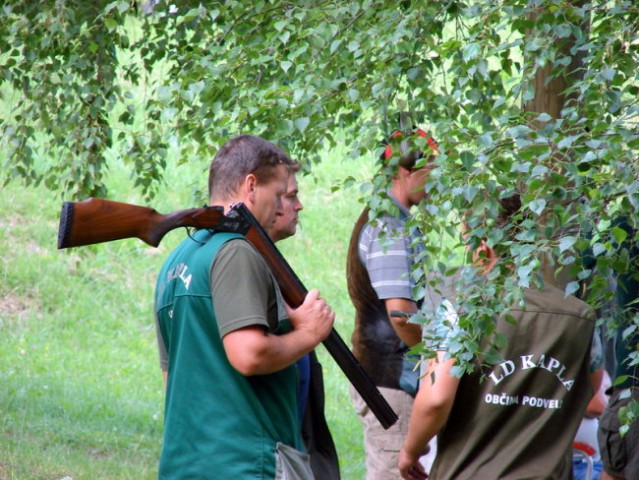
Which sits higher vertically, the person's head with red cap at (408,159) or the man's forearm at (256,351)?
the person's head with red cap at (408,159)

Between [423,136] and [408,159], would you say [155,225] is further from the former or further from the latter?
[408,159]

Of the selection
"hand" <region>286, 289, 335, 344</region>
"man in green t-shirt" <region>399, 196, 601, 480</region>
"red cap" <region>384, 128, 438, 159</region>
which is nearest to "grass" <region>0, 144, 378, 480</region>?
"red cap" <region>384, 128, 438, 159</region>

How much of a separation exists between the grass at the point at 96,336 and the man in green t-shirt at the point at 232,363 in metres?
2.56

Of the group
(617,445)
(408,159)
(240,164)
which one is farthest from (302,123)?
(617,445)

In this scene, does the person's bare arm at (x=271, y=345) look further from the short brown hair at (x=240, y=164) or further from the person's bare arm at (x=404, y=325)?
the person's bare arm at (x=404, y=325)

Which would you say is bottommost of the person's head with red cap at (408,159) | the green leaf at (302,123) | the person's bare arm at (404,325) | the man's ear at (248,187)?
the person's bare arm at (404,325)

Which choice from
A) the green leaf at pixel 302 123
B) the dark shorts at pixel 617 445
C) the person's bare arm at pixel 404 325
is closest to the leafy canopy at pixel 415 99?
the green leaf at pixel 302 123

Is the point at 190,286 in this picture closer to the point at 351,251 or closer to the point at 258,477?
the point at 258,477

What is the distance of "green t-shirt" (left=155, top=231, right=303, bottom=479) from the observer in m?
3.00

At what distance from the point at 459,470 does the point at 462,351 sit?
536mm

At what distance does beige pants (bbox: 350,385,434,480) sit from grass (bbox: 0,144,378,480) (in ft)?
5.70

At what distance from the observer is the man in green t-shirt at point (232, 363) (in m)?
2.97

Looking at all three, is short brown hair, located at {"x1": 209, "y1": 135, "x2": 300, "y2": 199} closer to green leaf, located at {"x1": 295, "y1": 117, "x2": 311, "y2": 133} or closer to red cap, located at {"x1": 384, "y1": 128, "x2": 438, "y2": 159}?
red cap, located at {"x1": 384, "y1": 128, "x2": 438, "y2": 159}

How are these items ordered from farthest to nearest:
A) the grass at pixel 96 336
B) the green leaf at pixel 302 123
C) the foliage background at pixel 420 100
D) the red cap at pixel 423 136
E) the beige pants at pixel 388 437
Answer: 1. the grass at pixel 96 336
2. the beige pants at pixel 388 437
3. the green leaf at pixel 302 123
4. the red cap at pixel 423 136
5. the foliage background at pixel 420 100
